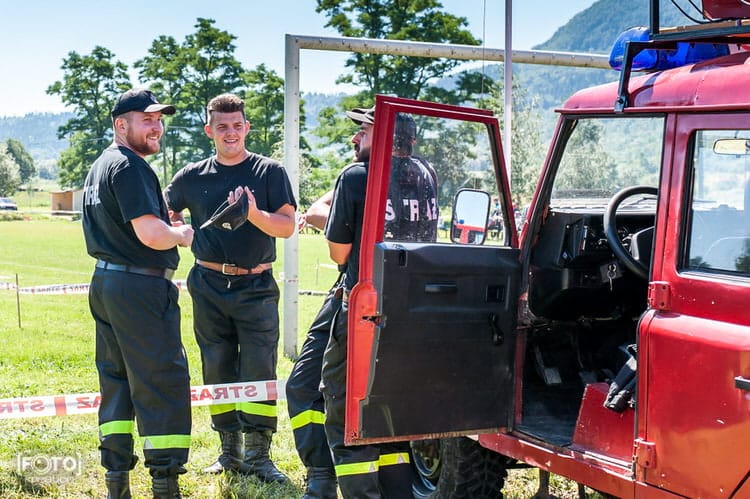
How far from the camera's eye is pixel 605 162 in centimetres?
428

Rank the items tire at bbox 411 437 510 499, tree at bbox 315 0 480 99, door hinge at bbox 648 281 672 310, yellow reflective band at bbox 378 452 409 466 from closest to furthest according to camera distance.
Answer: door hinge at bbox 648 281 672 310 → tire at bbox 411 437 510 499 → yellow reflective band at bbox 378 452 409 466 → tree at bbox 315 0 480 99

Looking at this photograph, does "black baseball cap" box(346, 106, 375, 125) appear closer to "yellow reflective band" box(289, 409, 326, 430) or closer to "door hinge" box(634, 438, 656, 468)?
"yellow reflective band" box(289, 409, 326, 430)

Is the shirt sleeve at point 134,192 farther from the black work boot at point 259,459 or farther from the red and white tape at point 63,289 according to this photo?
the red and white tape at point 63,289

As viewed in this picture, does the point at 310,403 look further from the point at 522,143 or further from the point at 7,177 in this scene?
the point at 7,177

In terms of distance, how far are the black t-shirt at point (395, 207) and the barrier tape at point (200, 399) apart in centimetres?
122

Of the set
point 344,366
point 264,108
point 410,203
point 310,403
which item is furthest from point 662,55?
point 264,108

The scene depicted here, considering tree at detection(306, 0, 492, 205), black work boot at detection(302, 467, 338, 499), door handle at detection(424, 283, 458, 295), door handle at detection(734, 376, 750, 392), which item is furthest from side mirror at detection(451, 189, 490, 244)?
tree at detection(306, 0, 492, 205)

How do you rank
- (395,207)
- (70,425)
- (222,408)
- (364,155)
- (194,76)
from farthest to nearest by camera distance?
1. (194,76)
2. (70,425)
3. (222,408)
4. (364,155)
5. (395,207)

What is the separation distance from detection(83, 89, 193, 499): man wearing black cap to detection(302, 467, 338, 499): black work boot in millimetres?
651

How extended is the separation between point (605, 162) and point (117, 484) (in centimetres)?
289

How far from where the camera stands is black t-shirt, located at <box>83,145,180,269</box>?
4219 millimetres

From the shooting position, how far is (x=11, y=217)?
48000 mm

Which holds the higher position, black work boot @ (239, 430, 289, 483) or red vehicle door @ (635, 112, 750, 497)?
red vehicle door @ (635, 112, 750, 497)

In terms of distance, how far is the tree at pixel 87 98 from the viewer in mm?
60219
